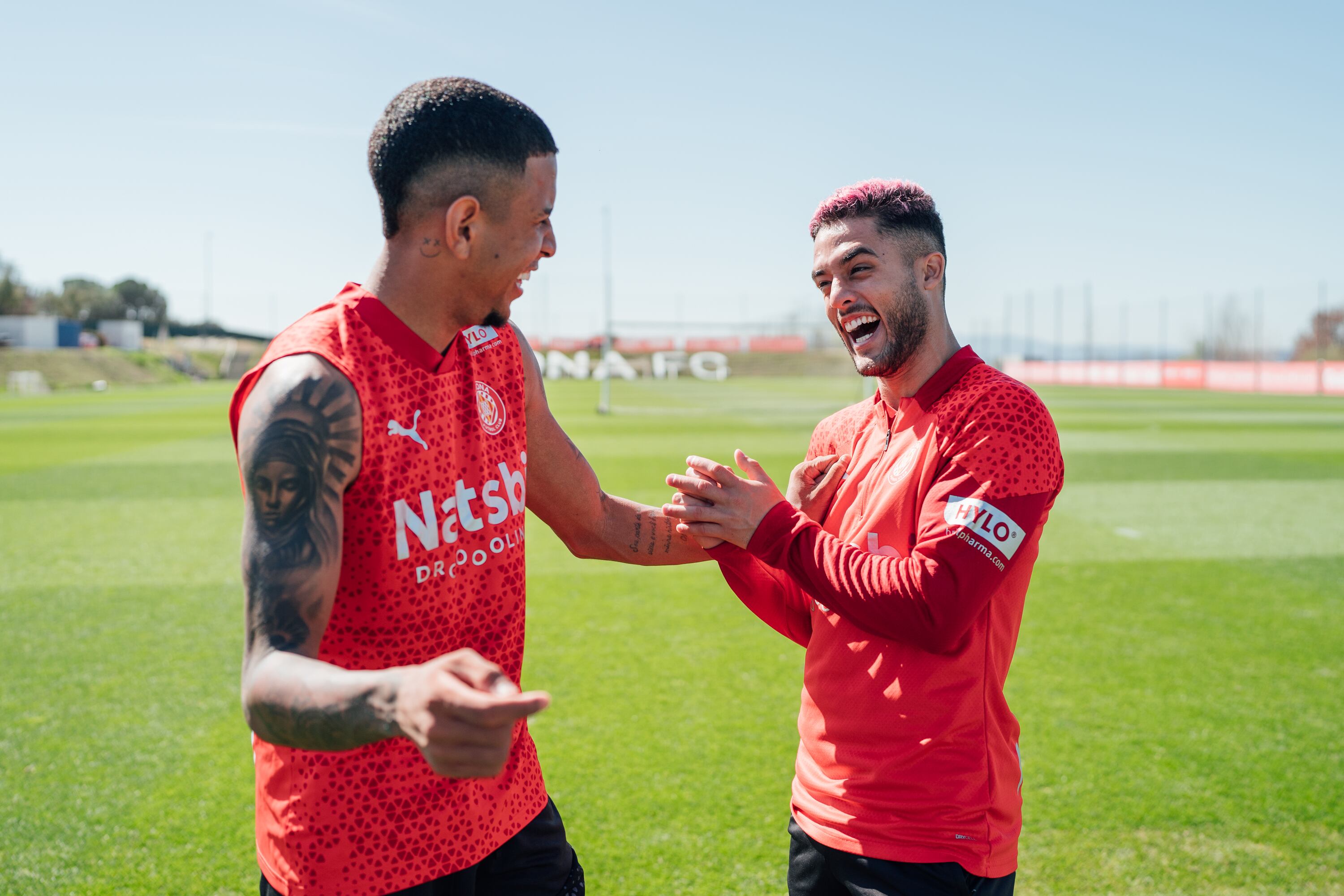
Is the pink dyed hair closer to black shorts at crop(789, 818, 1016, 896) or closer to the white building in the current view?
black shorts at crop(789, 818, 1016, 896)

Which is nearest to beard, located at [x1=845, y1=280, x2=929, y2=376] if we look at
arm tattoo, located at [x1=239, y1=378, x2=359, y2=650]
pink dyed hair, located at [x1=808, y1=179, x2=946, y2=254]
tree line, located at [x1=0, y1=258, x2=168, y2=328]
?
pink dyed hair, located at [x1=808, y1=179, x2=946, y2=254]

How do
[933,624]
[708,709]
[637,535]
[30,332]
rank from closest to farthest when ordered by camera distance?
[933,624], [637,535], [708,709], [30,332]

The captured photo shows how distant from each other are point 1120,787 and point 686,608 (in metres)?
3.42

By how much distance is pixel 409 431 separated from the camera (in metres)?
1.82

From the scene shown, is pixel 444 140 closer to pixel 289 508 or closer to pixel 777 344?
pixel 289 508

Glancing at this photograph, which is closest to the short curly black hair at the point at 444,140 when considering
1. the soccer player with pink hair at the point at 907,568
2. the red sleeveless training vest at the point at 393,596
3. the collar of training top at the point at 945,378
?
the red sleeveless training vest at the point at 393,596

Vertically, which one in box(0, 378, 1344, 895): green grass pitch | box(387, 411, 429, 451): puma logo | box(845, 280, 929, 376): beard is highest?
box(845, 280, 929, 376): beard

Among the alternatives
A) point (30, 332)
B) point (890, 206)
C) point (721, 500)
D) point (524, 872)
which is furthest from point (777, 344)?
point (30, 332)

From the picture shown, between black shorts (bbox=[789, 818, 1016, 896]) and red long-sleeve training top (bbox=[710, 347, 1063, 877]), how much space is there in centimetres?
2

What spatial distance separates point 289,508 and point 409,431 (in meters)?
0.32

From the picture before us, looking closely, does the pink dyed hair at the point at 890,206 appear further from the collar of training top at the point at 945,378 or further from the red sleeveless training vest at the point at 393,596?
the red sleeveless training vest at the point at 393,596

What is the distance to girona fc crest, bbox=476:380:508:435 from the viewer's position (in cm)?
204

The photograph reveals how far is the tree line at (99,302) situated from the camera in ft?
279

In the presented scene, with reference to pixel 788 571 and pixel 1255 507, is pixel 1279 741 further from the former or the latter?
pixel 1255 507
